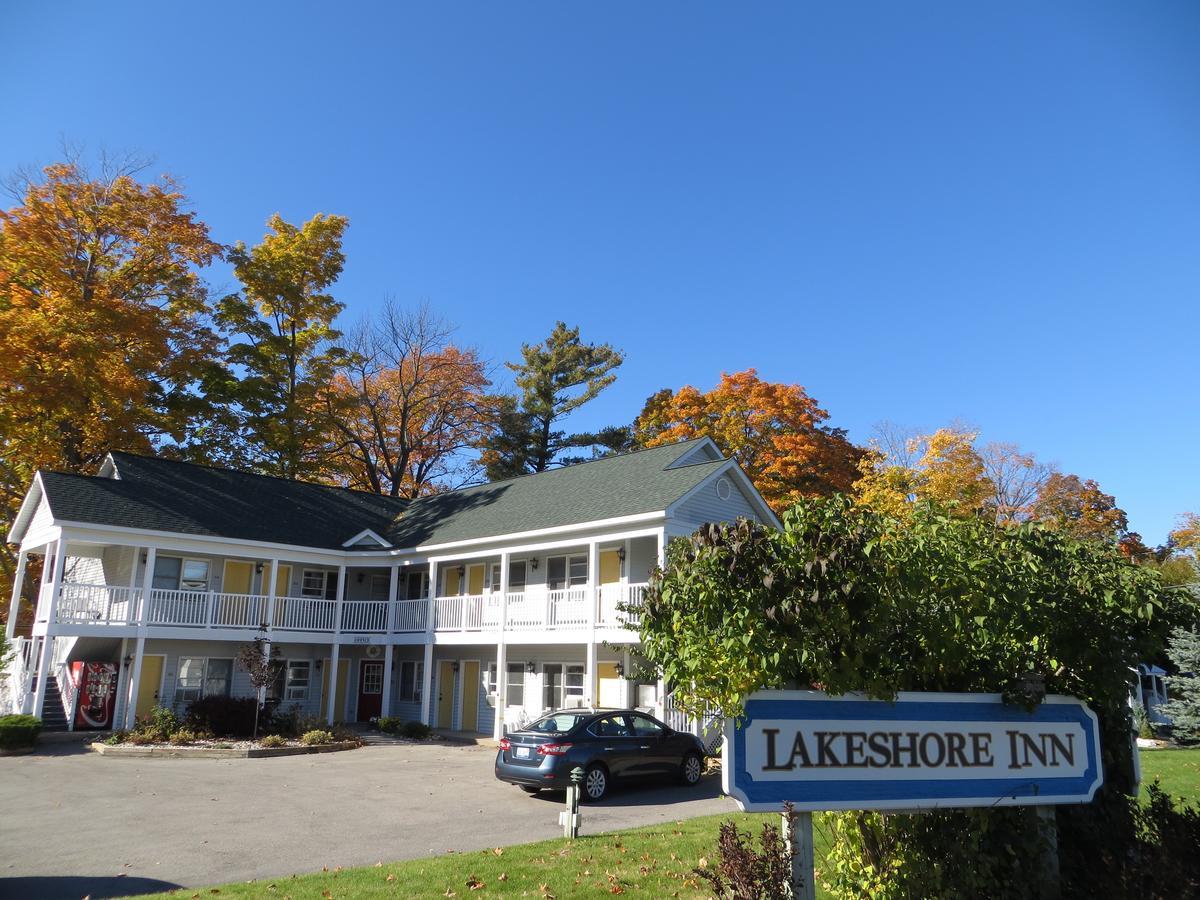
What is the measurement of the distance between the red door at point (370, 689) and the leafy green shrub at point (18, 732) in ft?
35.1

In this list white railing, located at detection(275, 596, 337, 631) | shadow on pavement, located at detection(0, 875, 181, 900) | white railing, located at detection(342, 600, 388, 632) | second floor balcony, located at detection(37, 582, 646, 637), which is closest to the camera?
shadow on pavement, located at detection(0, 875, 181, 900)

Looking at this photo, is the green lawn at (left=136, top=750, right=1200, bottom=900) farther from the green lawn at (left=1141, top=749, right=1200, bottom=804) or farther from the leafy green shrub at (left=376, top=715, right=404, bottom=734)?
the leafy green shrub at (left=376, top=715, right=404, bottom=734)

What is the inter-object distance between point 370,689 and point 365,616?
2.94m

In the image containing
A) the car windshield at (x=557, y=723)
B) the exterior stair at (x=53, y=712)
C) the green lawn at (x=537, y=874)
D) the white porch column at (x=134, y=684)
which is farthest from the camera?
the exterior stair at (x=53, y=712)

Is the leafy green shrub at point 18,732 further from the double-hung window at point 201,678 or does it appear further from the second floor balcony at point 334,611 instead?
the double-hung window at point 201,678

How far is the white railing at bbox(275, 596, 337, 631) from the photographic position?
26.7 metres

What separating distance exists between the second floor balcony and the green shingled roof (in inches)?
76.5

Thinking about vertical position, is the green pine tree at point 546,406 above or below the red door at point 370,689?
above

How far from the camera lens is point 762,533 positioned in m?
5.88

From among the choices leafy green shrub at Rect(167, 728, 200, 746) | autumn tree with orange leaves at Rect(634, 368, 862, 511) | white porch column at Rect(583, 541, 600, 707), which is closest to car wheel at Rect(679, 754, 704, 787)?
white porch column at Rect(583, 541, 600, 707)

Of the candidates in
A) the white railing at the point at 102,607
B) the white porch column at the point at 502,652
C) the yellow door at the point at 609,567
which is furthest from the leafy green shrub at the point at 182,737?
the yellow door at the point at 609,567

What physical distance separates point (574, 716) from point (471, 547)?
472 inches

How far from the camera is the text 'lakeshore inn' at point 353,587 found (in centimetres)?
2305

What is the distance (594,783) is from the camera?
1458 centimetres
